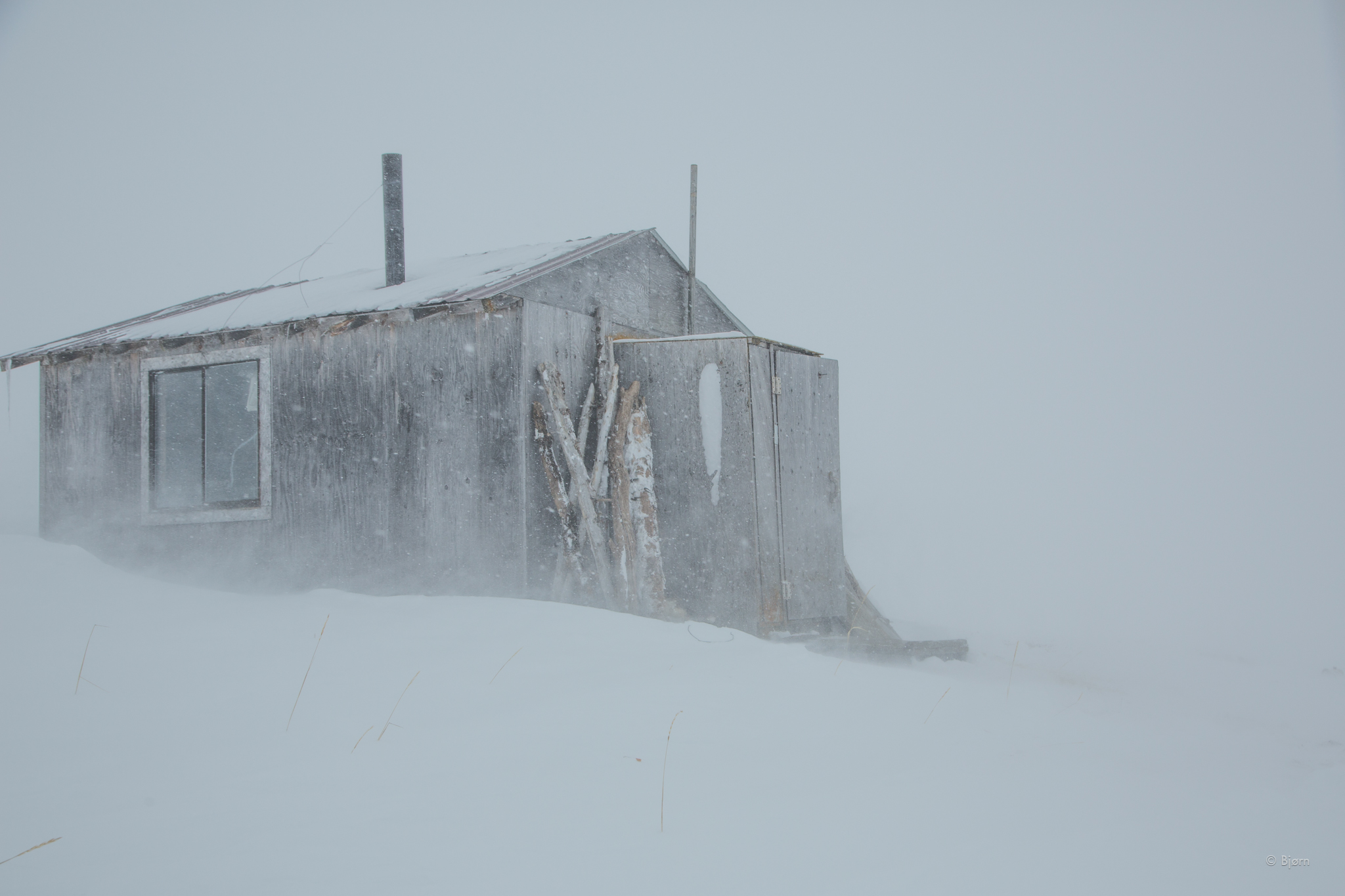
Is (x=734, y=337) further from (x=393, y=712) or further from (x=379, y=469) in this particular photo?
(x=393, y=712)

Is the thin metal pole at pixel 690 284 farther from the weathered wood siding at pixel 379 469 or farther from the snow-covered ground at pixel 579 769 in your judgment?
the snow-covered ground at pixel 579 769

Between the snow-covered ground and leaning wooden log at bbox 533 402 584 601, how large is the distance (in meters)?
1.09

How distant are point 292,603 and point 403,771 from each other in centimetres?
329

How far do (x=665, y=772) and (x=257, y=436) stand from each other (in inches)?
247

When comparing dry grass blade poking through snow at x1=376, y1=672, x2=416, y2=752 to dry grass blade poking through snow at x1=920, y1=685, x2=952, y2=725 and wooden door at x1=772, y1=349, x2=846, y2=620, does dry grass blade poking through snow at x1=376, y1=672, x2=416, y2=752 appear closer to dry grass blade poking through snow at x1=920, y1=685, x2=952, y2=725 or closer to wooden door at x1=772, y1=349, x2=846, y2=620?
dry grass blade poking through snow at x1=920, y1=685, x2=952, y2=725

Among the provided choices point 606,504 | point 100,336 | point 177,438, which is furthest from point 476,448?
point 100,336

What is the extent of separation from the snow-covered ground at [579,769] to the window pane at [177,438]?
2.96m

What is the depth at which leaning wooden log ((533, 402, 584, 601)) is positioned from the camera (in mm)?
6234

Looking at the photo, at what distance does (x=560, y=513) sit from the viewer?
6297mm

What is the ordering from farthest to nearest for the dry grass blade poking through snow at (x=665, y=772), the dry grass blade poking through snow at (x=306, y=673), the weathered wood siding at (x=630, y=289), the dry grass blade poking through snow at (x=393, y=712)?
the weathered wood siding at (x=630, y=289) → the dry grass blade poking through snow at (x=306, y=673) → the dry grass blade poking through snow at (x=393, y=712) → the dry grass blade poking through snow at (x=665, y=772)

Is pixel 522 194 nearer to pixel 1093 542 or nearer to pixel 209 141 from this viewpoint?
pixel 209 141

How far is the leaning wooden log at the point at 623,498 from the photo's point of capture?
628 centimetres

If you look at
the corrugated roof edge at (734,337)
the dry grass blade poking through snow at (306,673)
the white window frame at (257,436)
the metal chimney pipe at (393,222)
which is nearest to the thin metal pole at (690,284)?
the corrugated roof edge at (734,337)

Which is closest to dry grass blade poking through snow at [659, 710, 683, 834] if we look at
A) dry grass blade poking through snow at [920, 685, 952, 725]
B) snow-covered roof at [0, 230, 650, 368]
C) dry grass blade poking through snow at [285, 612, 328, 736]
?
dry grass blade poking through snow at [920, 685, 952, 725]
